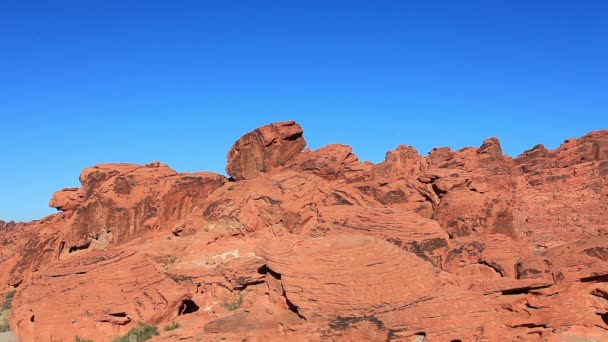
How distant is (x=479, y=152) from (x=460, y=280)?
36465 mm

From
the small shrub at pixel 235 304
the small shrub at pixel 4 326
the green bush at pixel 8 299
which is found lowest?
the small shrub at pixel 4 326

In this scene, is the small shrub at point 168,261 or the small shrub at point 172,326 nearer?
the small shrub at point 172,326

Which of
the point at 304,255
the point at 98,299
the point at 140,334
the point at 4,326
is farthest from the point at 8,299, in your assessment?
the point at 304,255

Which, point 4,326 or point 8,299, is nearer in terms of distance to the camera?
point 4,326

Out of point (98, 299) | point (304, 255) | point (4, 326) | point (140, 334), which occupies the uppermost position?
point (304, 255)

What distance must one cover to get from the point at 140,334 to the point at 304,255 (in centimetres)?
698

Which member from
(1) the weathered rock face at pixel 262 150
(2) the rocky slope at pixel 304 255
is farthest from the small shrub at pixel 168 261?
(1) the weathered rock face at pixel 262 150

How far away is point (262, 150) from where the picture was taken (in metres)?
34.5

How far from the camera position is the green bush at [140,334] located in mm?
18719

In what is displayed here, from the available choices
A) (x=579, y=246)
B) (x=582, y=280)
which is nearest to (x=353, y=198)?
(x=579, y=246)

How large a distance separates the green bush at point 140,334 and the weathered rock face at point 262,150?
16098 millimetres

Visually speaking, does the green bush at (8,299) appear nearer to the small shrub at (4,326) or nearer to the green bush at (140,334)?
the small shrub at (4,326)

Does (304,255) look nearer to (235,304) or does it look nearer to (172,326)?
(172,326)

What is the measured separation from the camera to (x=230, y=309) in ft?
71.4
